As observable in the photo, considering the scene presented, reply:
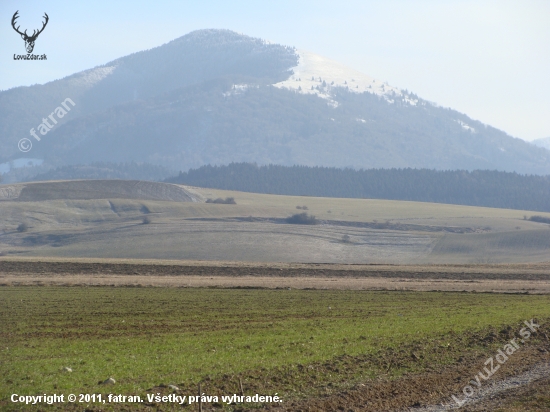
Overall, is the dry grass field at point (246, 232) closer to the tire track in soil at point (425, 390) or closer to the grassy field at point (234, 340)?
the grassy field at point (234, 340)

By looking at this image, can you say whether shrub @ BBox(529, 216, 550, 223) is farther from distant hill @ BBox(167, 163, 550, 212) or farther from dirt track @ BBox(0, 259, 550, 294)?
dirt track @ BBox(0, 259, 550, 294)

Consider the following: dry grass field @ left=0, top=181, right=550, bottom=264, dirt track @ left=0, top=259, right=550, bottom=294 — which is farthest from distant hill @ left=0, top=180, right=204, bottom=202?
dirt track @ left=0, top=259, right=550, bottom=294

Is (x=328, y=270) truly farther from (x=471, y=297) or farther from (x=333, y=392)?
(x=333, y=392)

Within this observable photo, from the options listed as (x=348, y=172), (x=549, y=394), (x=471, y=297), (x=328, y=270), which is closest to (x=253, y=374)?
(x=549, y=394)

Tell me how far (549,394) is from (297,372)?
234 inches

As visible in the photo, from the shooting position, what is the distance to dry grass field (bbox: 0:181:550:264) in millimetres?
79750

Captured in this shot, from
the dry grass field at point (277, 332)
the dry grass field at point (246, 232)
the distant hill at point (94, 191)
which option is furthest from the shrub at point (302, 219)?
the distant hill at point (94, 191)

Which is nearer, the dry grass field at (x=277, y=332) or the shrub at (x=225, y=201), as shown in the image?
the dry grass field at (x=277, y=332)

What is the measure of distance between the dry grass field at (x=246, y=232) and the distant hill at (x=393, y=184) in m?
59.2

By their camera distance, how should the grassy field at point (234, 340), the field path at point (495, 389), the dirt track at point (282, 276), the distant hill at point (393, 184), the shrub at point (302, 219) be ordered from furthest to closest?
the distant hill at point (393, 184), the shrub at point (302, 219), the dirt track at point (282, 276), the grassy field at point (234, 340), the field path at point (495, 389)

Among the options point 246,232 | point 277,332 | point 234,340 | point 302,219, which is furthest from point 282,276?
point 302,219

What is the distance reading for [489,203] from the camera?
176 m

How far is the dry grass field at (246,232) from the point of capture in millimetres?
79750

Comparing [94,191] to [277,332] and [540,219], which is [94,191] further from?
[277,332]
